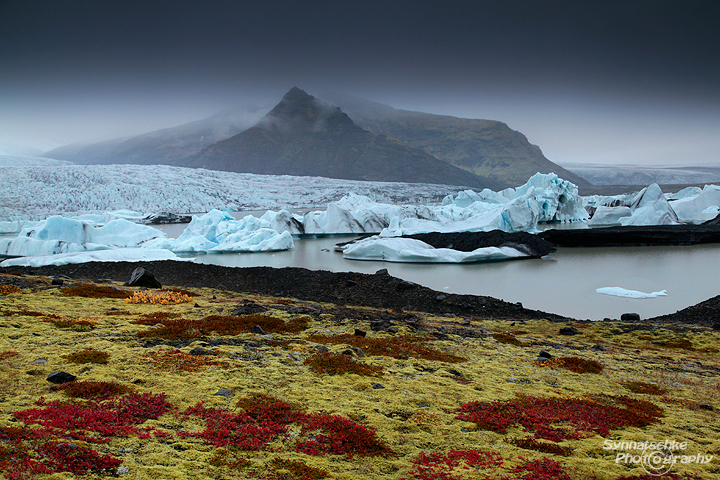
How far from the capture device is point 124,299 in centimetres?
1178

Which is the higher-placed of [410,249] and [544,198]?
[544,198]

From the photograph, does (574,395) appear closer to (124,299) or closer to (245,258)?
(124,299)

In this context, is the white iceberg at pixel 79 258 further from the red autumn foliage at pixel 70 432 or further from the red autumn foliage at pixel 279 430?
the red autumn foliage at pixel 279 430

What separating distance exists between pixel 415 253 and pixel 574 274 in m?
10.3

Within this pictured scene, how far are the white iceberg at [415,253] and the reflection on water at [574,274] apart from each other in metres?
0.69

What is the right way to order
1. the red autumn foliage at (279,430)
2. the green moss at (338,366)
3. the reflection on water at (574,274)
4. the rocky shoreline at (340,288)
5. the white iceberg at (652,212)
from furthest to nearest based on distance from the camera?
the white iceberg at (652,212)
the reflection on water at (574,274)
the rocky shoreline at (340,288)
the green moss at (338,366)
the red autumn foliage at (279,430)

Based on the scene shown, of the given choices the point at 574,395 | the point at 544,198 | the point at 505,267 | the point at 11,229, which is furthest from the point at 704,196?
the point at 11,229

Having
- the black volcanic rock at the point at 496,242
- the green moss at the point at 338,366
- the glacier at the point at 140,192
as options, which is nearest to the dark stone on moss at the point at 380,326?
the green moss at the point at 338,366

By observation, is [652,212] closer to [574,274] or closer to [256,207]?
[574,274]

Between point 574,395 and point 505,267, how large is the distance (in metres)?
23.2

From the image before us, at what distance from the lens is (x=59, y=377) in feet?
15.6

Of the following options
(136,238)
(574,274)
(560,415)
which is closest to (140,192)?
(136,238)

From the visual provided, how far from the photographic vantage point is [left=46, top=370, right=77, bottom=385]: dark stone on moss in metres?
4.70

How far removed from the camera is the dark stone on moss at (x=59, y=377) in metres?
4.70
